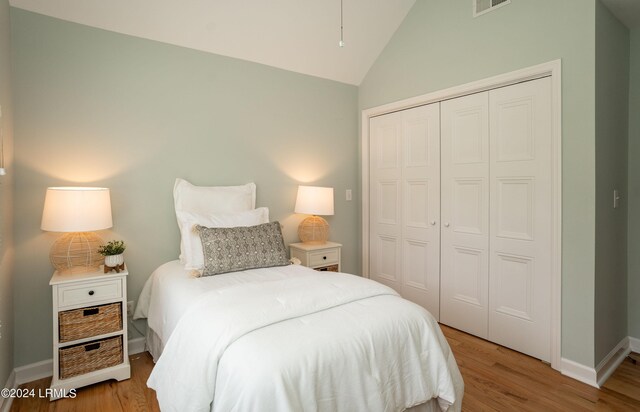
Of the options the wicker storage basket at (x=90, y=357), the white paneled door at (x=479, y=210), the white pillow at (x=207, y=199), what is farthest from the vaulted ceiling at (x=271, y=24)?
the wicker storage basket at (x=90, y=357)

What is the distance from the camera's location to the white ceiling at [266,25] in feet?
8.23

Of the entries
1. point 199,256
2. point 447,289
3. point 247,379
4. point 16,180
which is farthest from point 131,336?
point 447,289

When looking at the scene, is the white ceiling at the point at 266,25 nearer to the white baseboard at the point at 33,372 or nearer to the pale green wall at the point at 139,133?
the pale green wall at the point at 139,133

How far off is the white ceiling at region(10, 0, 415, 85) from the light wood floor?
2.43 meters

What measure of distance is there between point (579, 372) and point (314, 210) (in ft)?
7.36

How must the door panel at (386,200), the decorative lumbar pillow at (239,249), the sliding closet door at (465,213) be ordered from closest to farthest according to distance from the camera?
the decorative lumbar pillow at (239,249) < the sliding closet door at (465,213) < the door panel at (386,200)

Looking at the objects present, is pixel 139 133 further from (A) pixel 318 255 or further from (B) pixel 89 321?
(A) pixel 318 255

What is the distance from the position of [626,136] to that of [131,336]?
4017 mm

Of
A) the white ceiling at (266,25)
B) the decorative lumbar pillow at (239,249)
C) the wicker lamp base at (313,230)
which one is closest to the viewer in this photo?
the decorative lumbar pillow at (239,249)

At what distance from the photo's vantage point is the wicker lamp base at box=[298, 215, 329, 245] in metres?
3.44

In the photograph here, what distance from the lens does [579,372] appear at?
2350mm

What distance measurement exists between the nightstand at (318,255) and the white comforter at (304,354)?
128cm

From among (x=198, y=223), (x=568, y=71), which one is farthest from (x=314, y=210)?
(x=568, y=71)

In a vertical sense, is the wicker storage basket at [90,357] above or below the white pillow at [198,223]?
below
